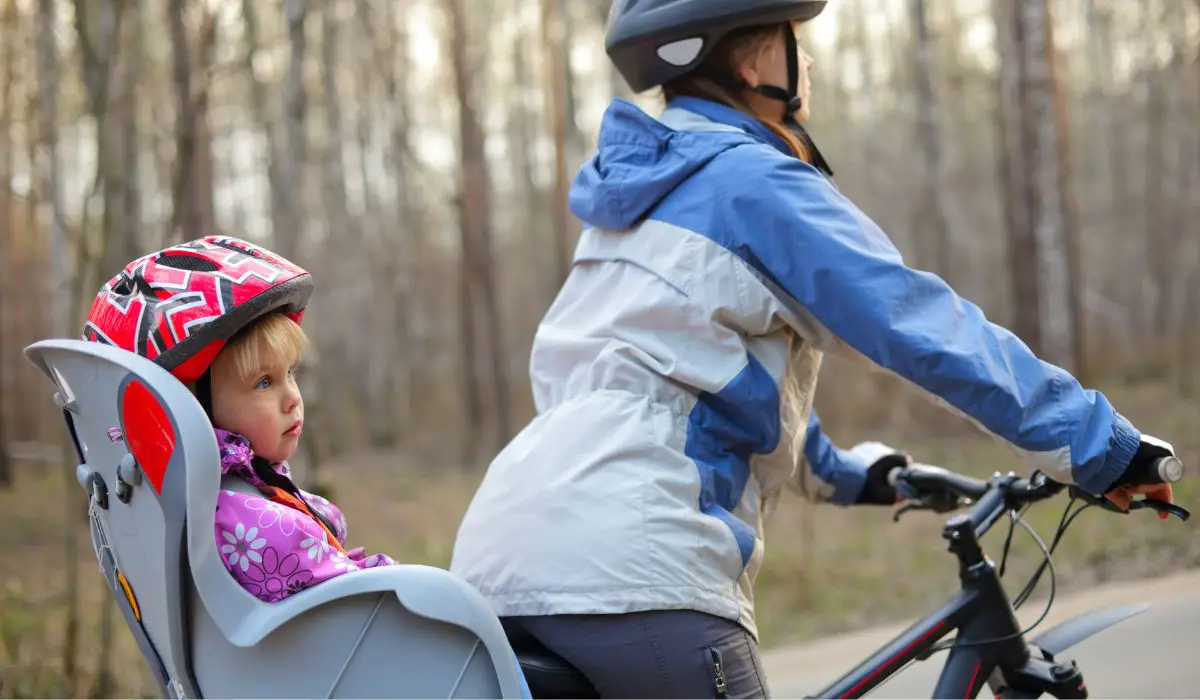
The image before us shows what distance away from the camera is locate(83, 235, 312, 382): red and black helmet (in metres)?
1.80

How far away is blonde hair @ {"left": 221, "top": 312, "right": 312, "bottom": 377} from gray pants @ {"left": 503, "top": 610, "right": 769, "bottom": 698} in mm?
664

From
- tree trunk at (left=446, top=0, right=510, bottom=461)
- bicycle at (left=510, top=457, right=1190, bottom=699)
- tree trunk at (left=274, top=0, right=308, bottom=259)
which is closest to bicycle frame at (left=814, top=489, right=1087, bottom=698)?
bicycle at (left=510, top=457, right=1190, bottom=699)

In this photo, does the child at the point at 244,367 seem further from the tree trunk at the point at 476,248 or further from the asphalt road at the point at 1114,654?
the tree trunk at the point at 476,248

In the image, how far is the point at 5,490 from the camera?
17.0 m

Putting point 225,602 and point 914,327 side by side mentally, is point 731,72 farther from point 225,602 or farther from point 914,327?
point 225,602

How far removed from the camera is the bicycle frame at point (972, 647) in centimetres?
239

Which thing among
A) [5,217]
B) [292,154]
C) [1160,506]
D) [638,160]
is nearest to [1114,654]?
[1160,506]

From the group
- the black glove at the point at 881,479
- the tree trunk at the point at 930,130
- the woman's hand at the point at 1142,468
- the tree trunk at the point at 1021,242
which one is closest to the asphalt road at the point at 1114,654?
the black glove at the point at 881,479

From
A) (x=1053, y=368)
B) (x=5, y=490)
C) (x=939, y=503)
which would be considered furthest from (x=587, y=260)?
(x=5, y=490)

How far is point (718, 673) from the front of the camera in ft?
6.67

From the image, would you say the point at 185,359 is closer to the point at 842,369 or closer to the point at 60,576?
the point at 60,576

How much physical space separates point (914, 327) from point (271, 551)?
112 cm

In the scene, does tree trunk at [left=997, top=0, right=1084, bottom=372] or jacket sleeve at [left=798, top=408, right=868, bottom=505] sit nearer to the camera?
jacket sleeve at [left=798, top=408, right=868, bottom=505]

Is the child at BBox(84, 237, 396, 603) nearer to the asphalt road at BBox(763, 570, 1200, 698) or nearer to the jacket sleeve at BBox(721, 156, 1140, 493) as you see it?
the jacket sleeve at BBox(721, 156, 1140, 493)
